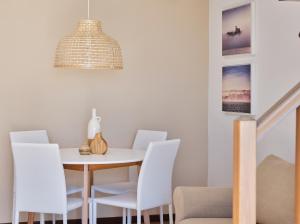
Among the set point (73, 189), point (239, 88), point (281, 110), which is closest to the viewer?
point (281, 110)

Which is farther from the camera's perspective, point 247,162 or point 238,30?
point 238,30

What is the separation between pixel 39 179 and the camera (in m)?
3.65

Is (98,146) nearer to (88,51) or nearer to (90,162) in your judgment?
(90,162)

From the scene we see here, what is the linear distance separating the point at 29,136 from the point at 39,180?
874 millimetres

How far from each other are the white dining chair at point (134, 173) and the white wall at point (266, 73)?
692 millimetres

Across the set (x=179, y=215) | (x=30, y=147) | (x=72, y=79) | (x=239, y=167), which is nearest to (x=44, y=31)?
(x=72, y=79)

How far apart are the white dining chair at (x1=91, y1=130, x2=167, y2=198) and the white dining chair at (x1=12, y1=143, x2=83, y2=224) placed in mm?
762

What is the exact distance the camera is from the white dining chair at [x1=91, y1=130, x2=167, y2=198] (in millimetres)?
4430

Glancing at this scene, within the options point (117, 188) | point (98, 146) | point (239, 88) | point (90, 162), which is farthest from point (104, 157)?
point (239, 88)

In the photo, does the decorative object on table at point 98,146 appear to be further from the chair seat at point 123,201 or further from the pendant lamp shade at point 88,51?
the pendant lamp shade at point 88,51

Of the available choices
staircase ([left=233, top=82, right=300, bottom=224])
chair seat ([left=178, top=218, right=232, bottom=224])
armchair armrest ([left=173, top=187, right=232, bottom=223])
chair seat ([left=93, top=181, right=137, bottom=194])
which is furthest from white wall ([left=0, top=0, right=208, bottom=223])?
staircase ([left=233, top=82, right=300, bottom=224])

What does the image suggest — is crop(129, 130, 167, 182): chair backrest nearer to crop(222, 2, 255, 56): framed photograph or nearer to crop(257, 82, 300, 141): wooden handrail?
crop(222, 2, 255, 56): framed photograph

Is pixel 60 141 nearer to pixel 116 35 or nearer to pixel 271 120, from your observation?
pixel 116 35

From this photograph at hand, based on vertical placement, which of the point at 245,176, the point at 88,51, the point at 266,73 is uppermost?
the point at 88,51
